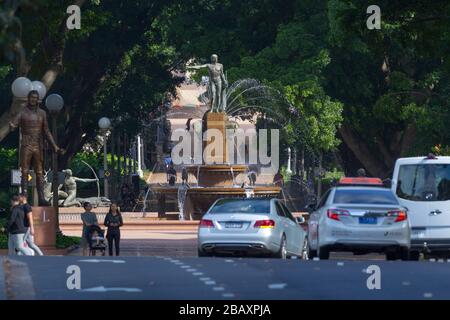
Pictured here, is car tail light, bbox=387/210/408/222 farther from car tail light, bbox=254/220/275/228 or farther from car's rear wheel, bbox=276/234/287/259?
car's rear wheel, bbox=276/234/287/259

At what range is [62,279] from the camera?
2255 cm

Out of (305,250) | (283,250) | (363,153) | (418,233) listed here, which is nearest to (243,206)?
(283,250)

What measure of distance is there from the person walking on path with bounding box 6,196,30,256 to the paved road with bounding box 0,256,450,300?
3448mm

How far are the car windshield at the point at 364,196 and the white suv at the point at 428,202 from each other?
6.83 ft

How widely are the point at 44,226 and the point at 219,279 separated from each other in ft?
46.7

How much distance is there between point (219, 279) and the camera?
22438 mm

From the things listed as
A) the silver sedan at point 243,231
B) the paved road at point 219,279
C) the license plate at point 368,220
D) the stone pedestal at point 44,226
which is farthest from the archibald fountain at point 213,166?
the paved road at point 219,279

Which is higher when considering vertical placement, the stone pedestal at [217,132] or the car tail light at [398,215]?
the stone pedestal at [217,132]

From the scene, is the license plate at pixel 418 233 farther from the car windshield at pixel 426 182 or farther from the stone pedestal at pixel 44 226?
the stone pedestal at pixel 44 226

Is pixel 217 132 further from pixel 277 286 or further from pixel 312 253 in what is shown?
pixel 277 286

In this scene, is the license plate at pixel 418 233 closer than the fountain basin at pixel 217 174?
Yes

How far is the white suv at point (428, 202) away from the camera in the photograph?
3105cm

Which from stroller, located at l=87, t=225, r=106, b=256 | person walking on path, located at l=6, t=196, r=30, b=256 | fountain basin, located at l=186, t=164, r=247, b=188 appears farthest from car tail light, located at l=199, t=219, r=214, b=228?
fountain basin, located at l=186, t=164, r=247, b=188
